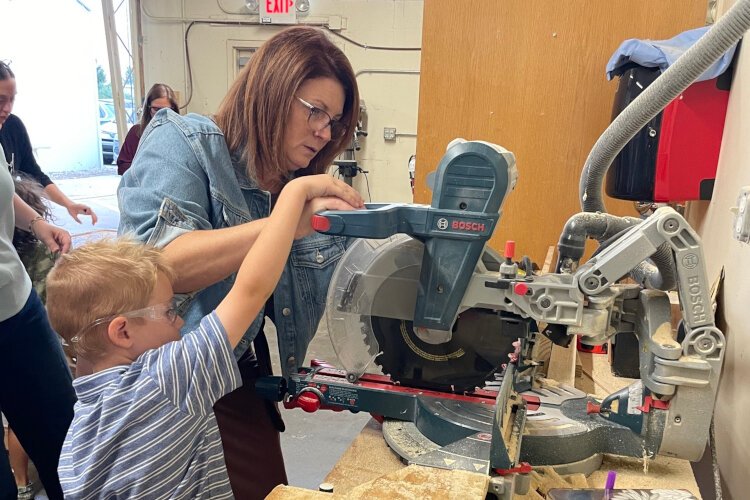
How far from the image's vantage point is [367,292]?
1077 mm

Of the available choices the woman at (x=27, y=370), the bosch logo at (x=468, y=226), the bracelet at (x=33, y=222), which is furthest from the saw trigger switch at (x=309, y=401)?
the bracelet at (x=33, y=222)

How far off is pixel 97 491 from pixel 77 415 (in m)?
0.11

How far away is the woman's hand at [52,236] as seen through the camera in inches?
79.3

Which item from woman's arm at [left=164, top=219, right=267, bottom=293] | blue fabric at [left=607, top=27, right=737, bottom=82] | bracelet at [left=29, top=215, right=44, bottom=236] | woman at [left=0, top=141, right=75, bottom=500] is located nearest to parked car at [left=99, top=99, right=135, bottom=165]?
bracelet at [left=29, top=215, right=44, bottom=236]

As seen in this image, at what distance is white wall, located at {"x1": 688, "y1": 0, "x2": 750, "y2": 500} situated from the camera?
42.5 inches

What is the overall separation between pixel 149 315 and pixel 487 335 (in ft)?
1.91

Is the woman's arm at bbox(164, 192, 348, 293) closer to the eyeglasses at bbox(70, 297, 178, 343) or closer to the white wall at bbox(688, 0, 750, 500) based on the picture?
the eyeglasses at bbox(70, 297, 178, 343)

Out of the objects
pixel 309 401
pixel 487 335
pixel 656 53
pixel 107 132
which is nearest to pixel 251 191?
pixel 309 401

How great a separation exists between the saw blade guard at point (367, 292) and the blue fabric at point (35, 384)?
90cm

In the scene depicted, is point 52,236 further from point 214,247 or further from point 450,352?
point 450,352

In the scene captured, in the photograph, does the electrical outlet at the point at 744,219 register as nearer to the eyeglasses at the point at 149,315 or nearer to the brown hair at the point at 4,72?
the eyeglasses at the point at 149,315

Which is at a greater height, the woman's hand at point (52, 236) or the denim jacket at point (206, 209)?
the denim jacket at point (206, 209)

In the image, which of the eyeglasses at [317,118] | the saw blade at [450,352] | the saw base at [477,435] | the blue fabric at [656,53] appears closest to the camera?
the saw base at [477,435]

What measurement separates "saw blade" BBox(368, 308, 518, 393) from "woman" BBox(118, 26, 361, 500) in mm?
238
